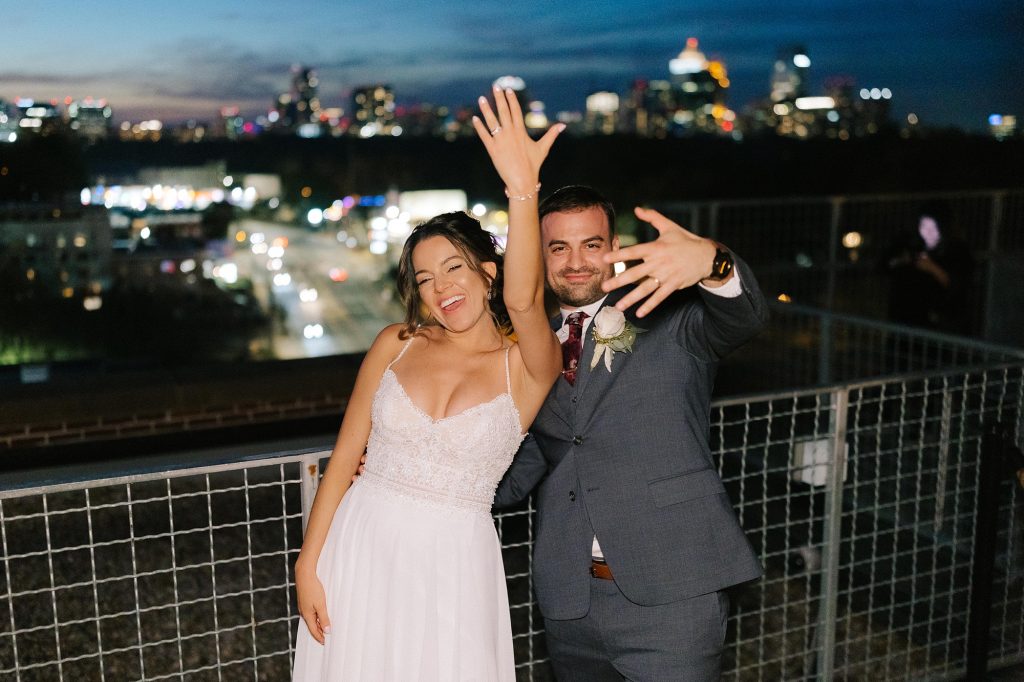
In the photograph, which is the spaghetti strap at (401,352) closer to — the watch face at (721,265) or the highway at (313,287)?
the watch face at (721,265)

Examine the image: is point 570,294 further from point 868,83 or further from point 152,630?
point 868,83

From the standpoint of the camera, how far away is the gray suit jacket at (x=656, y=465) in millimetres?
2471

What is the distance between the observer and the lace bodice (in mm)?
2504

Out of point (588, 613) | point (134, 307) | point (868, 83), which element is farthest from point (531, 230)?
point (134, 307)

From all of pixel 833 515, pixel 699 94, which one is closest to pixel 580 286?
pixel 833 515

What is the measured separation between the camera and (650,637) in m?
2.49

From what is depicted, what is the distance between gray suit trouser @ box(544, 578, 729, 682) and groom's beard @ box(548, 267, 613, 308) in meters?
0.77

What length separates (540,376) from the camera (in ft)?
8.07

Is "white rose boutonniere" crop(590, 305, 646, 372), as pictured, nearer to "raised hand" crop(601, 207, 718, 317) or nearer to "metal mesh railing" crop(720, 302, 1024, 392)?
"raised hand" crop(601, 207, 718, 317)

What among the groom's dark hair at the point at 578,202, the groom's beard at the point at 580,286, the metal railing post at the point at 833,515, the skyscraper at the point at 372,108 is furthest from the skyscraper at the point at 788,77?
the groom's beard at the point at 580,286

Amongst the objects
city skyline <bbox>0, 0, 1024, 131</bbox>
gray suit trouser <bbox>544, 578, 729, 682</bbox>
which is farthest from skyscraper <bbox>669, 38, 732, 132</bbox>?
gray suit trouser <bbox>544, 578, 729, 682</bbox>

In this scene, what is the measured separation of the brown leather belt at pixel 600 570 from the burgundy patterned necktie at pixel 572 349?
493mm

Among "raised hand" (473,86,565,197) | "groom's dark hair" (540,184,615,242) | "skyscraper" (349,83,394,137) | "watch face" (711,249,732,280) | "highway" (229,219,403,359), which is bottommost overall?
"highway" (229,219,403,359)

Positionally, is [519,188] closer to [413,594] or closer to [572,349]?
[572,349]
